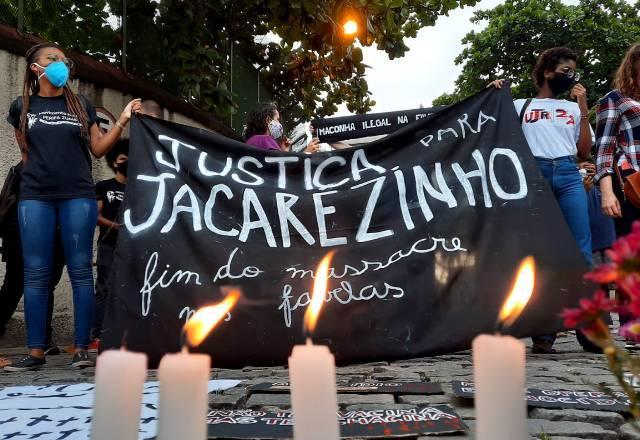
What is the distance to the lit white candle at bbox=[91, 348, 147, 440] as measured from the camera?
21.5 inches

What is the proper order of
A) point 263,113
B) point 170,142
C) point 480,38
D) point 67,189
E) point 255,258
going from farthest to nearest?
point 480,38 → point 263,113 → point 67,189 → point 170,142 → point 255,258

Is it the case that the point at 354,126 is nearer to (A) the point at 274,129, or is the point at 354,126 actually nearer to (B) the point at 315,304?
(A) the point at 274,129

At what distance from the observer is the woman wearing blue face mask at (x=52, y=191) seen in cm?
370

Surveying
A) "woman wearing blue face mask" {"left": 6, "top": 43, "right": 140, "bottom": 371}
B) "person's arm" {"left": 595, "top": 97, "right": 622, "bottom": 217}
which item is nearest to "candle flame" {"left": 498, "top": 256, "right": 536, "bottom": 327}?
"woman wearing blue face mask" {"left": 6, "top": 43, "right": 140, "bottom": 371}

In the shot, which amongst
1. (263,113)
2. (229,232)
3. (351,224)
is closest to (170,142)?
(229,232)

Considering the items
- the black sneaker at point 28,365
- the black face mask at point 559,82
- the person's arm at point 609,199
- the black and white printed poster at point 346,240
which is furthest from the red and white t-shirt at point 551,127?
the black sneaker at point 28,365

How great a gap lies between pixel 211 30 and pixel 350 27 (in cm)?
227

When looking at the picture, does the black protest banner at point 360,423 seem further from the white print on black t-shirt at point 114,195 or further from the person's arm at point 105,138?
the white print on black t-shirt at point 114,195

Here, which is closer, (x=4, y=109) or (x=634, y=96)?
(x=634, y=96)

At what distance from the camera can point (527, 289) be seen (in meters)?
0.70

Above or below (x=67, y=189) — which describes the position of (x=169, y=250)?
below

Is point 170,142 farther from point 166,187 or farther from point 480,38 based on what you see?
point 480,38

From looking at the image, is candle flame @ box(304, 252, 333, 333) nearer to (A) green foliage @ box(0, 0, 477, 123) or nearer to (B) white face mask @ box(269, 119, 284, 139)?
(B) white face mask @ box(269, 119, 284, 139)

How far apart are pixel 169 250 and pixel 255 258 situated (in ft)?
1.33
